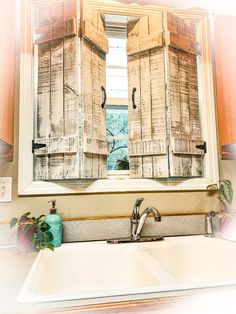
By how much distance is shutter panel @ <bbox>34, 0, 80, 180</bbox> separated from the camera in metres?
1.39

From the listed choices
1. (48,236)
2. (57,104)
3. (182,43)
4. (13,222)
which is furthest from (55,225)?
(182,43)

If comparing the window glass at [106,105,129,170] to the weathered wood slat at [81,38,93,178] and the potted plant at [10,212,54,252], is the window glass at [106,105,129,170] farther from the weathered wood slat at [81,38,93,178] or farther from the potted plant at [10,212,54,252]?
the potted plant at [10,212,54,252]

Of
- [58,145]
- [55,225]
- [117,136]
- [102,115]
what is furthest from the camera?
[117,136]

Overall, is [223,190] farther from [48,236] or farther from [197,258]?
[48,236]

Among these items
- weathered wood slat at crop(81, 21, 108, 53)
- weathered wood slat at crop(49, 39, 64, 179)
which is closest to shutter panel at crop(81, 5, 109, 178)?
weathered wood slat at crop(81, 21, 108, 53)

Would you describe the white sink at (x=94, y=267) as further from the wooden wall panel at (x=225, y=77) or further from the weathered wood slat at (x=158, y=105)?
the wooden wall panel at (x=225, y=77)

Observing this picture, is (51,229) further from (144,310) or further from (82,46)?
(82,46)

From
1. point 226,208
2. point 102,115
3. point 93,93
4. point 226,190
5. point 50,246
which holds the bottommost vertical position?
point 50,246

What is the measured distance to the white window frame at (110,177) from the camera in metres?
1.38

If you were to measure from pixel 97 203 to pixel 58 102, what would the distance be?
567mm

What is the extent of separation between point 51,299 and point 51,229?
0.61m

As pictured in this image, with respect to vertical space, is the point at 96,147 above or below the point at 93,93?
below

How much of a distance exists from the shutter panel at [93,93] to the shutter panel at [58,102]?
42 mm

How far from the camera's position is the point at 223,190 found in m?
1.47
